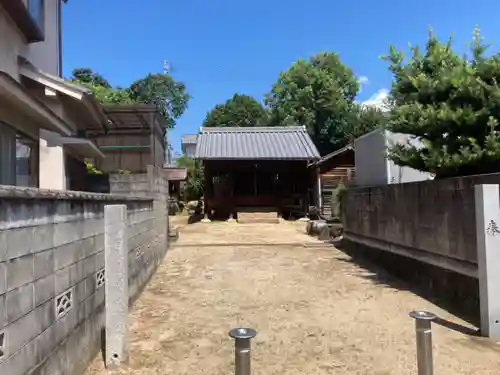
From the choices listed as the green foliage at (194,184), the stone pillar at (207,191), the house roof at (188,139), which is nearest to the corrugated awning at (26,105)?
the stone pillar at (207,191)

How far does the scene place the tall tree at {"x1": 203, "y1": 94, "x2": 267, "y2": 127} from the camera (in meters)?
47.0

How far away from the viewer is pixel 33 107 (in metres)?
6.86

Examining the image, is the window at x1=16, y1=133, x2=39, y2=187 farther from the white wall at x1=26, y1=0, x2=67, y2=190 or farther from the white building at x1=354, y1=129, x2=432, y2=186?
the white building at x1=354, y1=129, x2=432, y2=186

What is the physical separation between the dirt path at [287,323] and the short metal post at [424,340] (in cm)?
81

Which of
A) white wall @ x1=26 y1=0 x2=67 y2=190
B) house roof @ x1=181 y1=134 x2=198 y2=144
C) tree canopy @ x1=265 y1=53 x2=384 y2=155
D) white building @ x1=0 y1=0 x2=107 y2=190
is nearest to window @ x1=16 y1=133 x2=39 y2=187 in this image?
white building @ x1=0 y1=0 x2=107 y2=190

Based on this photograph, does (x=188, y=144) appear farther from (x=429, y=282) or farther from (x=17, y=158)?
(x=429, y=282)

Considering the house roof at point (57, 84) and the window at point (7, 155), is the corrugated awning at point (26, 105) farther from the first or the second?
the house roof at point (57, 84)

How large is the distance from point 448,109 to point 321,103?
98.1 ft

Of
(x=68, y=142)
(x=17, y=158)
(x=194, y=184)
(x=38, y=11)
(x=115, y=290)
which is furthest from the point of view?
(x=194, y=184)

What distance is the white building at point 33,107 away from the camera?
22.5 ft

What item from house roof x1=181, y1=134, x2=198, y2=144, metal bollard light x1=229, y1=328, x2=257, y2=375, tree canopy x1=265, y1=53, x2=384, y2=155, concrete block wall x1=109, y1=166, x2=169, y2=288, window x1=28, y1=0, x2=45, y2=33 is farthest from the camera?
house roof x1=181, y1=134, x2=198, y2=144

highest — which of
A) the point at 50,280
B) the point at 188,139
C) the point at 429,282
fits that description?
the point at 188,139

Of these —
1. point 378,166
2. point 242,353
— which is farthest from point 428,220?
point 242,353

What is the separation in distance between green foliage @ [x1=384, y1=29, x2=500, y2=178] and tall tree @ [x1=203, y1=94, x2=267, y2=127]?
3915cm
